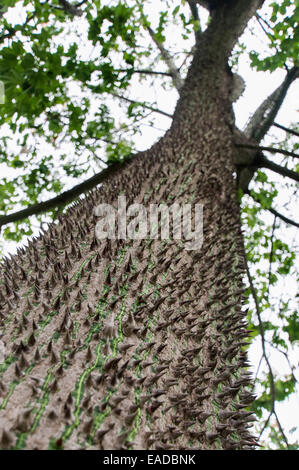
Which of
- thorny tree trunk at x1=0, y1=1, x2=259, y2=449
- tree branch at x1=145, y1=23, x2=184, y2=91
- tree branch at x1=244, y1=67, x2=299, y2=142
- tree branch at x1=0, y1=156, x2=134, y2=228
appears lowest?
thorny tree trunk at x1=0, y1=1, x2=259, y2=449

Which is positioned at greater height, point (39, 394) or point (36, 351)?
point (36, 351)

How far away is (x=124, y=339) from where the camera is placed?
4.49 feet

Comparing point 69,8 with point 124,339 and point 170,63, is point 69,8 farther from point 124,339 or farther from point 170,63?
point 124,339

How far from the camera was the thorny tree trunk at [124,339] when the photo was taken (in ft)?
3.43

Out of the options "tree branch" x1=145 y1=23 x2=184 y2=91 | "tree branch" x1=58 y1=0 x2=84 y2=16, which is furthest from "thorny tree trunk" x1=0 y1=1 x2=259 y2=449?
"tree branch" x1=145 y1=23 x2=184 y2=91

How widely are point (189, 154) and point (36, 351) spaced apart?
243cm

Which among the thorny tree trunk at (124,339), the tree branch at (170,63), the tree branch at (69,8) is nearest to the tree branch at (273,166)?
the thorny tree trunk at (124,339)

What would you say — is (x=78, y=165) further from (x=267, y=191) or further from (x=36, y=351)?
(x=36, y=351)

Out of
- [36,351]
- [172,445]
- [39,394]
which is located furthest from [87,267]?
[172,445]

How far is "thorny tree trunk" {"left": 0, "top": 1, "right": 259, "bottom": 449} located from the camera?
1045 mm

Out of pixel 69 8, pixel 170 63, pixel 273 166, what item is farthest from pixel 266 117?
pixel 69 8

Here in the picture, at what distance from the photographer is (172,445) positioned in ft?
3.70

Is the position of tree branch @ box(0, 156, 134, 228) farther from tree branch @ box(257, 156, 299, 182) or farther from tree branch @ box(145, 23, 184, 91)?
tree branch @ box(145, 23, 184, 91)
